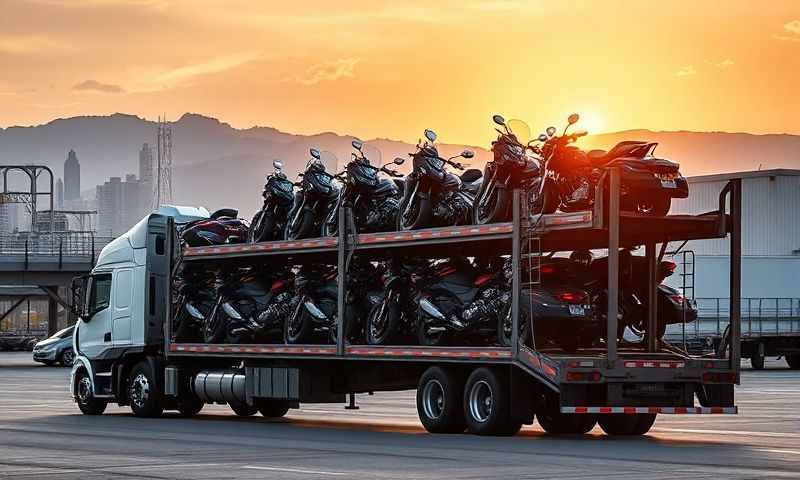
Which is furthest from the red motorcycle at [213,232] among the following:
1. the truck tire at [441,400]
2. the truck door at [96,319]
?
the truck tire at [441,400]

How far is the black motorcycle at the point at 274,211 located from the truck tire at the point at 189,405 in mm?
2979

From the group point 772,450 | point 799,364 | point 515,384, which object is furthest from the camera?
point 799,364

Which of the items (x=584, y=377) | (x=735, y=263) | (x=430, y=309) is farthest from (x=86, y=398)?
(x=735, y=263)

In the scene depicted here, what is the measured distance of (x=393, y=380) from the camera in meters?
23.3

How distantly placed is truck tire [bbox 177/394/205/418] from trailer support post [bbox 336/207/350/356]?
4.53 metres

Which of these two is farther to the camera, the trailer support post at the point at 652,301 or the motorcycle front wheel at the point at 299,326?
the motorcycle front wheel at the point at 299,326

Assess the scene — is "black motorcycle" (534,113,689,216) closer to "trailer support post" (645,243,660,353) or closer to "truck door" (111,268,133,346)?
"trailer support post" (645,243,660,353)

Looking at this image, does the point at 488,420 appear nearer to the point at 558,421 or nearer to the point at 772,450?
the point at 558,421

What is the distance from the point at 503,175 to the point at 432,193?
1.53 meters

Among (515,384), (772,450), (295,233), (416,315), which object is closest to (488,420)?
(515,384)

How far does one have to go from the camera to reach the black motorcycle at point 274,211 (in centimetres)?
2591

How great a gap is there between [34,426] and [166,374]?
3512 millimetres

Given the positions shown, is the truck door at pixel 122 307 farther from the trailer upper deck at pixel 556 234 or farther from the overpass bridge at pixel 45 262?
the overpass bridge at pixel 45 262

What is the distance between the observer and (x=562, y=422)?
22.3 m
